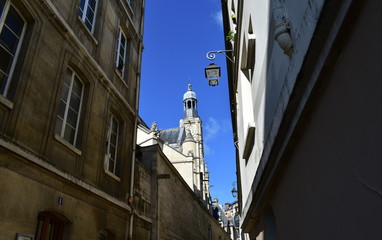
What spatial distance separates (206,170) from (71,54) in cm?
4819

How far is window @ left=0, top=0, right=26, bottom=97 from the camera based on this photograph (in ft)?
15.9

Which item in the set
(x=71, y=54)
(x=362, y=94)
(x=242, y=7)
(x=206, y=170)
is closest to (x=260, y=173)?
(x=362, y=94)

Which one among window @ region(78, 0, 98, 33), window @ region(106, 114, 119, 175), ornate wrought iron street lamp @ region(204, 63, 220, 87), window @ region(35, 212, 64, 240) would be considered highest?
window @ region(78, 0, 98, 33)

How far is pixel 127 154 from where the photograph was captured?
911cm

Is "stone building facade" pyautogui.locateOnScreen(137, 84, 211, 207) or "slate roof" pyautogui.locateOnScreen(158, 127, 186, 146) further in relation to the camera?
"slate roof" pyautogui.locateOnScreen(158, 127, 186, 146)

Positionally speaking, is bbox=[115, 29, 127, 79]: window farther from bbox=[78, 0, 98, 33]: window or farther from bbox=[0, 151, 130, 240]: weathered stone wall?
bbox=[0, 151, 130, 240]: weathered stone wall

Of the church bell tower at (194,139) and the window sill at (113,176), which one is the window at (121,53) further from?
the church bell tower at (194,139)

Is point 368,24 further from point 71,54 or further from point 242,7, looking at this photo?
point 71,54

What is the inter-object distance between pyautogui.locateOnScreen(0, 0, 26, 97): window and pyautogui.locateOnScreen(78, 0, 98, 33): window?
250 cm

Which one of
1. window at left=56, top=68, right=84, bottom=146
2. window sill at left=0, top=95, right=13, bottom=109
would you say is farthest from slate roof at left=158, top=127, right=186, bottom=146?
window sill at left=0, top=95, right=13, bottom=109

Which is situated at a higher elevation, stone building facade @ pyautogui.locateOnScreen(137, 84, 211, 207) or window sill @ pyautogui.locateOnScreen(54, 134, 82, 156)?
stone building facade @ pyautogui.locateOnScreen(137, 84, 211, 207)

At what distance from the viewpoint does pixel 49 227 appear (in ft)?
17.5

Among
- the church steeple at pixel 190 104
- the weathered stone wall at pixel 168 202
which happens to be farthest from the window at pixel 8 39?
the church steeple at pixel 190 104

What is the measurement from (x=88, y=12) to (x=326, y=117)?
749 cm
